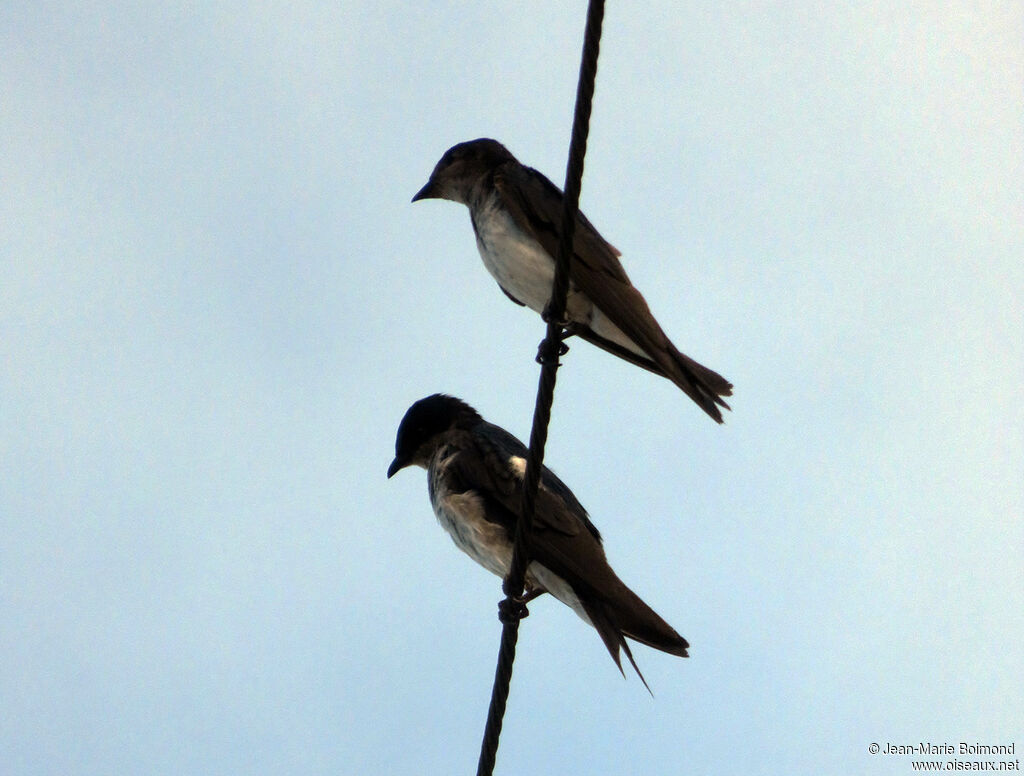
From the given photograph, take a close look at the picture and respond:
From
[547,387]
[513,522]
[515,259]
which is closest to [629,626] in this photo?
[513,522]

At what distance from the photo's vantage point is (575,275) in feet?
22.8

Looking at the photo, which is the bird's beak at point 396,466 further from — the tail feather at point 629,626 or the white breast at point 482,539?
the tail feather at point 629,626

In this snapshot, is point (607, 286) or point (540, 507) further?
point (607, 286)

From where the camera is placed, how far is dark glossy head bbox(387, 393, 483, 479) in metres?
7.95

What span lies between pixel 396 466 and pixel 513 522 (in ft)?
5.48

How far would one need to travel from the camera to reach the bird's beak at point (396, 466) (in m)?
8.16

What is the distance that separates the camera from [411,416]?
26.4ft

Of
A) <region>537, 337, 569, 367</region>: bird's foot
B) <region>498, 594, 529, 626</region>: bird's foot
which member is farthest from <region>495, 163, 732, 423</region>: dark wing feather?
<region>498, 594, 529, 626</region>: bird's foot

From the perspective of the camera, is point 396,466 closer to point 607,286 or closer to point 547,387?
point 607,286

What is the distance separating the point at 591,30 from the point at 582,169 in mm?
515

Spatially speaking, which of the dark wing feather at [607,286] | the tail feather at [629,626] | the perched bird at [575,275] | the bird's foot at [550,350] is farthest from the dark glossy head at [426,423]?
the tail feather at [629,626]

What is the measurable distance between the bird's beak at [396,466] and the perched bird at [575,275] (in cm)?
129

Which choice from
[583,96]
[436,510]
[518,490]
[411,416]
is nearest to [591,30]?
[583,96]

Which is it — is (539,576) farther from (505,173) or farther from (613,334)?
(505,173)
